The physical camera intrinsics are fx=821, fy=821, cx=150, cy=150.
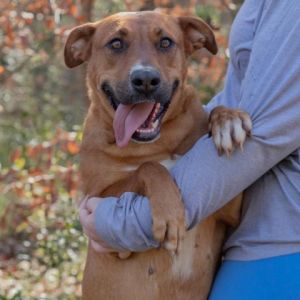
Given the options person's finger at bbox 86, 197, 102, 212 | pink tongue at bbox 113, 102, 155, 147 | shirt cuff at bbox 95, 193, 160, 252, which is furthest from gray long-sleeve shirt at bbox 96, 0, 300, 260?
pink tongue at bbox 113, 102, 155, 147

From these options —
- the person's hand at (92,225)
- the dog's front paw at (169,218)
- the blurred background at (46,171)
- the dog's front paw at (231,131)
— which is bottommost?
the blurred background at (46,171)

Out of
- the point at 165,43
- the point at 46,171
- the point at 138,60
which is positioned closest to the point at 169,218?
the point at 138,60

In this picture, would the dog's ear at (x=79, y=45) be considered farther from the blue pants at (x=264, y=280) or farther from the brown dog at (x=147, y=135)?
the blue pants at (x=264, y=280)

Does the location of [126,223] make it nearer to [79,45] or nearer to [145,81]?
[145,81]

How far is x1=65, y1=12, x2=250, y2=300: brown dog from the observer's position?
290 centimetres

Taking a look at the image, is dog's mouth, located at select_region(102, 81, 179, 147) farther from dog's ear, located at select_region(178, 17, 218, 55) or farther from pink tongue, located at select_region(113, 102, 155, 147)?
dog's ear, located at select_region(178, 17, 218, 55)

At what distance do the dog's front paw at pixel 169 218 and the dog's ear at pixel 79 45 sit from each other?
1061mm

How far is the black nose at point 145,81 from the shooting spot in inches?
121

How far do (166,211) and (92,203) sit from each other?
38 centimetres

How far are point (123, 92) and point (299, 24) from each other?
849 millimetres

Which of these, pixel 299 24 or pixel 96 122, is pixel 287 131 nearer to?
pixel 299 24

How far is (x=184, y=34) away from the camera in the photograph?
347cm

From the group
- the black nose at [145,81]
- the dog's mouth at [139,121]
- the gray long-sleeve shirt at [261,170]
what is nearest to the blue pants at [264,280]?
the gray long-sleeve shirt at [261,170]

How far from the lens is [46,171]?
5.75 meters
